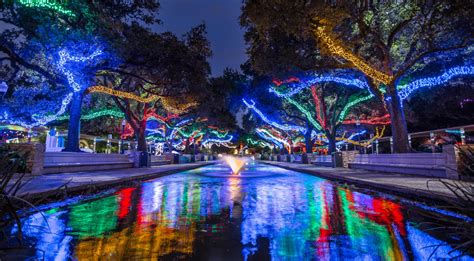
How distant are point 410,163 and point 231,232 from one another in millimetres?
13069

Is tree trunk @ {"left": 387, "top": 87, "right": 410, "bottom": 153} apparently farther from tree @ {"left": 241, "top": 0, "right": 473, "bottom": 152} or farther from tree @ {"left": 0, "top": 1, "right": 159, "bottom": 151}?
tree @ {"left": 0, "top": 1, "right": 159, "bottom": 151}

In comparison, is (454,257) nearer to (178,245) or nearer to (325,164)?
(178,245)

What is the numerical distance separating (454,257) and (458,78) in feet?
83.4

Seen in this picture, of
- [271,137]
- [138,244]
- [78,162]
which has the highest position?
[271,137]

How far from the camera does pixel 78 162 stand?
17.3 meters

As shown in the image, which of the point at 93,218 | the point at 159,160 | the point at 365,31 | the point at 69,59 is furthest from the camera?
the point at 159,160

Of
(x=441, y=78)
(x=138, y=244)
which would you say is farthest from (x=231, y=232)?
(x=441, y=78)

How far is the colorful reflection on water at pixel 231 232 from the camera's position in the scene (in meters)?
3.64

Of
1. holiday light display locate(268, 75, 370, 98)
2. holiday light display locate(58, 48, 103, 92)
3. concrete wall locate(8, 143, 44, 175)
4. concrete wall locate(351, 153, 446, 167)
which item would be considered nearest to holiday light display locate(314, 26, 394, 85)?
holiday light display locate(268, 75, 370, 98)

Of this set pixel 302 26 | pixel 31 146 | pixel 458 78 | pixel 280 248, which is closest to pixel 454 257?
pixel 280 248

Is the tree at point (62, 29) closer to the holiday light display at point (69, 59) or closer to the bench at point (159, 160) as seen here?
the holiday light display at point (69, 59)

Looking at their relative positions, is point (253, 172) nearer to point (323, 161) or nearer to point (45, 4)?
point (323, 161)

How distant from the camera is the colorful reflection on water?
11.9 ft

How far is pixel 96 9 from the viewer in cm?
1499
